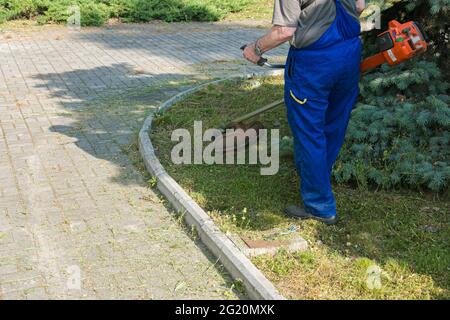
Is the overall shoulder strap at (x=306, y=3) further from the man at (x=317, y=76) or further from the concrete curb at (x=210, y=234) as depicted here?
the concrete curb at (x=210, y=234)

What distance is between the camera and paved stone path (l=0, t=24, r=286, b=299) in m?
4.11

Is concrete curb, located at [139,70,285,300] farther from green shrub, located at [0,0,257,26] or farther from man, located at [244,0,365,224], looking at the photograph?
green shrub, located at [0,0,257,26]

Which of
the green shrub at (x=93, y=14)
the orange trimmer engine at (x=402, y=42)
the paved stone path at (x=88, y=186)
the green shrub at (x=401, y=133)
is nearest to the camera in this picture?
the paved stone path at (x=88, y=186)

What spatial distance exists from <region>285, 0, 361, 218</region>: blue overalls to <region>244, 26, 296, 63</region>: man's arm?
145 mm

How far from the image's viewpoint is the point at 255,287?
3.82 meters

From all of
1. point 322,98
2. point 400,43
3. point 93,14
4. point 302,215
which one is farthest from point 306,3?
point 93,14

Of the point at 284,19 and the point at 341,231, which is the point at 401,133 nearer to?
the point at 341,231

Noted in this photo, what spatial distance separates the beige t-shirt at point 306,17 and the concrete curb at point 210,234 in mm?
1478

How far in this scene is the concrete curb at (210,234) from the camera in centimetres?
385

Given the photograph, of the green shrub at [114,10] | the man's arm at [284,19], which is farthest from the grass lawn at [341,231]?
the green shrub at [114,10]

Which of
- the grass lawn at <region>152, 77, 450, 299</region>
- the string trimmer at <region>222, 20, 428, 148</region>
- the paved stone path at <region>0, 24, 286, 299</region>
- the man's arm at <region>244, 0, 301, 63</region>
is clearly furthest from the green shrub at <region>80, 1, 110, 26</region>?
the man's arm at <region>244, 0, 301, 63</region>

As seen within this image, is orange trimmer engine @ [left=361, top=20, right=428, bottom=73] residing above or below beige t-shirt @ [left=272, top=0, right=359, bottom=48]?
below

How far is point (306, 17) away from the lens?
424 cm

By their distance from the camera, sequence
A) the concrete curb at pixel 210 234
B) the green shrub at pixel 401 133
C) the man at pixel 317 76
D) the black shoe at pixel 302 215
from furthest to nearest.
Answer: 1. the green shrub at pixel 401 133
2. the black shoe at pixel 302 215
3. the man at pixel 317 76
4. the concrete curb at pixel 210 234
